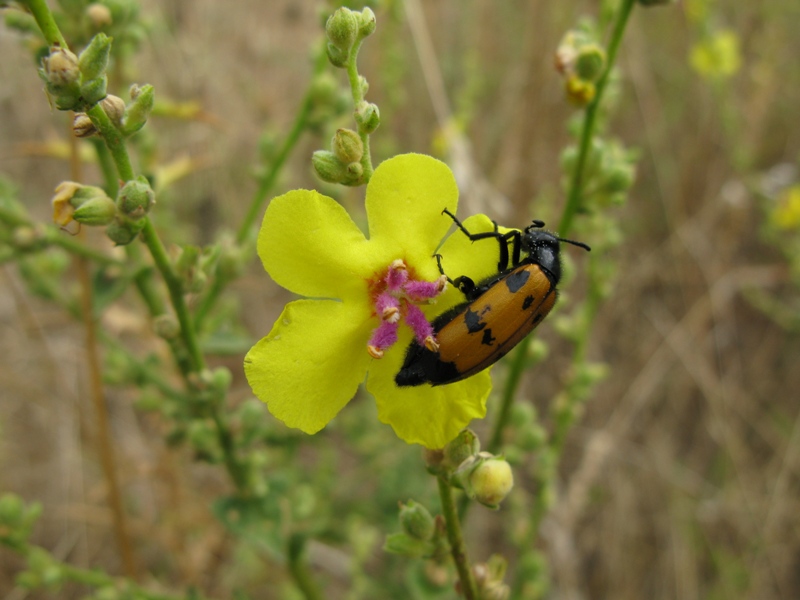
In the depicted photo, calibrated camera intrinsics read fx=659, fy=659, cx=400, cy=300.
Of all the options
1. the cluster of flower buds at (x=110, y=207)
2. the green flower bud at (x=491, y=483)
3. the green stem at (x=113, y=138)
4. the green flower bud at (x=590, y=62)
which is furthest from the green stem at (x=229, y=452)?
the green flower bud at (x=590, y=62)

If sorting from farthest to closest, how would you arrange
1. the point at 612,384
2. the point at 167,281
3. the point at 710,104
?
the point at 710,104 < the point at 612,384 < the point at 167,281

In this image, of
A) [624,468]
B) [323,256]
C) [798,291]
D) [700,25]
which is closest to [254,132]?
[700,25]

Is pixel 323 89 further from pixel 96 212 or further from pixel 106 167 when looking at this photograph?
pixel 96 212

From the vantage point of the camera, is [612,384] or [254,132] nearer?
[612,384]

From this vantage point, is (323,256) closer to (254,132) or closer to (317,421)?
(317,421)

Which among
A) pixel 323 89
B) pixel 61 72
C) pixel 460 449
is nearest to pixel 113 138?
pixel 61 72

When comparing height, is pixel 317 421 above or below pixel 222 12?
above

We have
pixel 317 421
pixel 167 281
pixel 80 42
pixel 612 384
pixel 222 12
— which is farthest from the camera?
pixel 222 12
